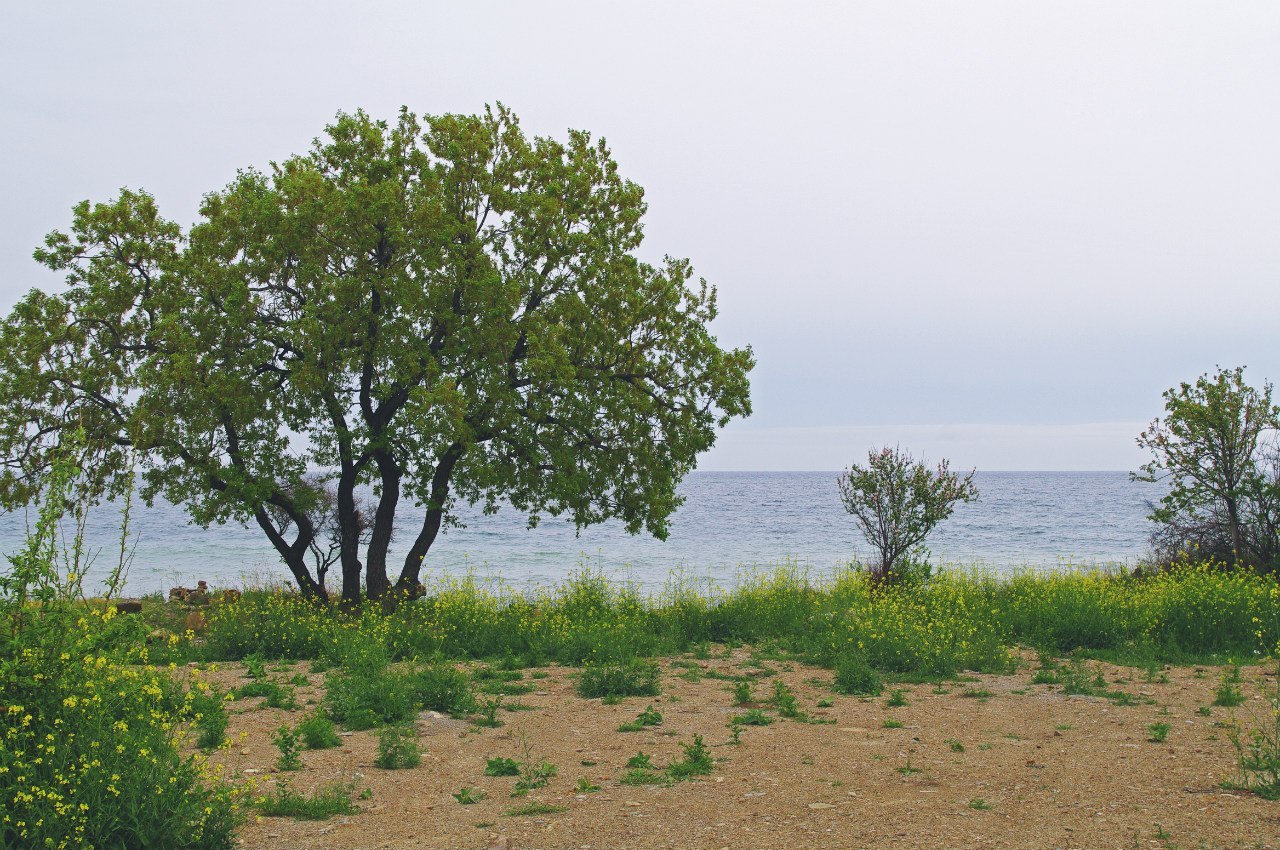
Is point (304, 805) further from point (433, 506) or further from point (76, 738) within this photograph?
point (433, 506)

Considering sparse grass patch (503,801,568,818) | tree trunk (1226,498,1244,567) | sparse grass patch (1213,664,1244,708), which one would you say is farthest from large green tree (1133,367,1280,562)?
sparse grass patch (503,801,568,818)

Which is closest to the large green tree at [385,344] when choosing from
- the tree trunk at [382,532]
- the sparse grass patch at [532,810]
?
the tree trunk at [382,532]

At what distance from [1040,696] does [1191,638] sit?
440 centimetres

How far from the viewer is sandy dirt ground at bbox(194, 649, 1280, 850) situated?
18.6ft

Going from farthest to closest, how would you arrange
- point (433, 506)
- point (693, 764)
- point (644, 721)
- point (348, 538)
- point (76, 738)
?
point (348, 538), point (433, 506), point (644, 721), point (693, 764), point (76, 738)

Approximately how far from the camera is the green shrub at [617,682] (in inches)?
419

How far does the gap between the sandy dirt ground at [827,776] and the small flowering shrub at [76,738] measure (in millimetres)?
737

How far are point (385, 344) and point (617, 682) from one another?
23.8 ft

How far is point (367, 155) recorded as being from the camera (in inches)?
634

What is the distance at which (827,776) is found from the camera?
7.07 m

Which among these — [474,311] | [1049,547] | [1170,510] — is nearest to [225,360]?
[474,311]

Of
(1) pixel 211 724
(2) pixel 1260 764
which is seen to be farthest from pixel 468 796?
(2) pixel 1260 764

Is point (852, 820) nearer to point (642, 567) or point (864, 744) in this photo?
point (864, 744)

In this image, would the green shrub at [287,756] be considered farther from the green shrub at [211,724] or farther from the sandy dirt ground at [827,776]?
the green shrub at [211,724]
